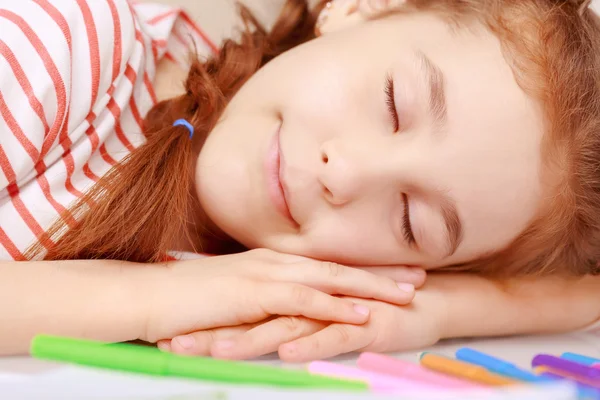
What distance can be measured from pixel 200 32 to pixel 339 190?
0.53 meters

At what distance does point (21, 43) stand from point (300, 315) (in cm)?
43

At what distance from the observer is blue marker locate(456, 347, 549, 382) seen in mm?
477

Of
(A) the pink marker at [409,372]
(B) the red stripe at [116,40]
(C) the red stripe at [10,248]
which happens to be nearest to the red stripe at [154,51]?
(B) the red stripe at [116,40]

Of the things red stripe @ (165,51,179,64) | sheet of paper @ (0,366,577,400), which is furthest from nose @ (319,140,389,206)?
red stripe @ (165,51,179,64)

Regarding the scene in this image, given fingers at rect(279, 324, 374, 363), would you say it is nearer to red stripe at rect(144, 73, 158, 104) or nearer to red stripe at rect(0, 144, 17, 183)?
red stripe at rect(0, 144, 17, 183)

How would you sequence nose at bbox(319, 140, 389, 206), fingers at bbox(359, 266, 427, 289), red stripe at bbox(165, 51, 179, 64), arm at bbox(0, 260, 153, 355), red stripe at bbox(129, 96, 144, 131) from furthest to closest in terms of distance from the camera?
red stripe at bbox(165, 51, 179, 64)
red stripe at bbox(129, 96, 144, 131)
fingers at bbox(359, 266, 427, 289)
nose at bbox(319, 140, 389, 206)
arm at bbox(0, 260, 153, 355)

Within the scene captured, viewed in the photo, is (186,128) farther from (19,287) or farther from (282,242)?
(19,287)

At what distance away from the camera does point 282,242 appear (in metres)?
0.76

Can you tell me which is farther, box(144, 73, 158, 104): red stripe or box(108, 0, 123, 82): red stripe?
box(144, 73, 158, 104): red stripe

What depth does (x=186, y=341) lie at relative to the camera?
1.97 feet

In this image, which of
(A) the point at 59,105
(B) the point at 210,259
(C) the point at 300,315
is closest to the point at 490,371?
(C) the point at 300,315

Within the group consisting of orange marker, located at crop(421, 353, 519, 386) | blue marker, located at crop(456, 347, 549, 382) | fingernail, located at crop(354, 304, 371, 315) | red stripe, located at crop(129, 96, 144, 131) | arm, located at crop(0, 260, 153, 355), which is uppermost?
red stripe, located at crop(129, 96, 144, 131)

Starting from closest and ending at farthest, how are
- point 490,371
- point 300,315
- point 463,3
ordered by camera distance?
point 490,371
point 300,315
point 463,3

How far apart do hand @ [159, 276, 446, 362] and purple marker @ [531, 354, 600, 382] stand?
0.14 metres
